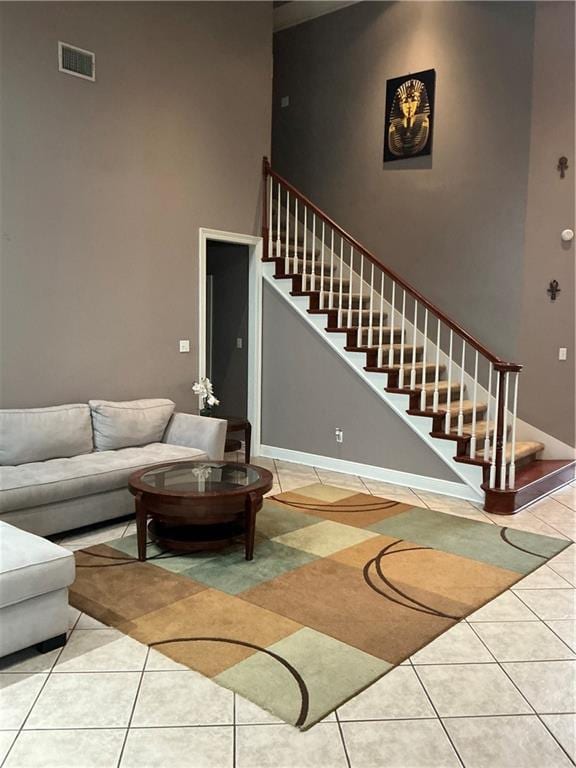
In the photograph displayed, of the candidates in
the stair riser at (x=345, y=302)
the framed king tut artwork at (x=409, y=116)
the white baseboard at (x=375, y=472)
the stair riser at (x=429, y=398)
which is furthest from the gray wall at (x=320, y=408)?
the framed king tut artwork at (x=409, y=116)

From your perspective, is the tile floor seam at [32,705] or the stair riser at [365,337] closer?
the tile floor seam at [32,705]

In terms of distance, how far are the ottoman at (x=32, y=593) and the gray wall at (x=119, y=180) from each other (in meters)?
2.16

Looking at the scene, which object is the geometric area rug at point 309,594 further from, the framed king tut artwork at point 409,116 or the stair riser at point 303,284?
the framed king tut artwork at point 409,116

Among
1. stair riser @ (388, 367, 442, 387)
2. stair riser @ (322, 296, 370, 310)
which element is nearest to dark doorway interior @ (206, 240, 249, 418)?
stair riser @ (322, 296, 370, 310)

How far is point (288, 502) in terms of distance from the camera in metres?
5.10

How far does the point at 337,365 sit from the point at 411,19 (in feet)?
12.4

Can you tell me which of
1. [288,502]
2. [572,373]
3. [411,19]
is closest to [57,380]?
[288,502]

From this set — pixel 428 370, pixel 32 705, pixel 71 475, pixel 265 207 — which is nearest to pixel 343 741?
pixel 32 705

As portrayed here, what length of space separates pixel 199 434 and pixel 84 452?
34.9 inches

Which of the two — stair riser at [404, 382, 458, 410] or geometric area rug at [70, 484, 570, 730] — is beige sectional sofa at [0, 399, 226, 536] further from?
stair riser at [404, 382, 458, 410]

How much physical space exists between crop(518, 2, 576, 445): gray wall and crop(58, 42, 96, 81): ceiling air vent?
3948 mm

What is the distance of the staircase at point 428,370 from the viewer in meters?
5.13

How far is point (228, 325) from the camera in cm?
734

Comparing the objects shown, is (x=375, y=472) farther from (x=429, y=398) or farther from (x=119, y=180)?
(x=119, y=180)
